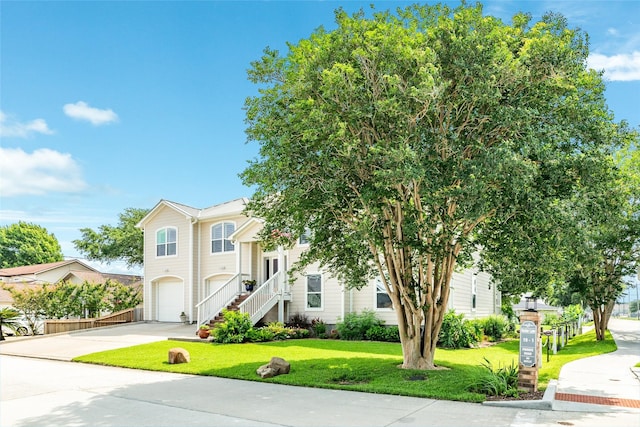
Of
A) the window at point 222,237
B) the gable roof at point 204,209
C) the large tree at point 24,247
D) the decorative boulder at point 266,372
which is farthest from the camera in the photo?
the large tree at point 24,247

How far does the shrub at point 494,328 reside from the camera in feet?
77.2

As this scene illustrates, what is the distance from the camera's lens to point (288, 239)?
1402 cm

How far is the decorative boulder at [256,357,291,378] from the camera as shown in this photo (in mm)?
12836

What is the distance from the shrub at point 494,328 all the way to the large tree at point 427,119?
Answer: 12520 millimetres

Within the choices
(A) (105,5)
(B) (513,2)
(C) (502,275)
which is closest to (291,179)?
(C) (502,275)

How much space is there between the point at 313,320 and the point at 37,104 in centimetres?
1479

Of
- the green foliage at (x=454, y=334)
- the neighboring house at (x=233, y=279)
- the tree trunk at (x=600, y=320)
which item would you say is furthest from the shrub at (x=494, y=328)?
the green foliage at (x=454, y=334)

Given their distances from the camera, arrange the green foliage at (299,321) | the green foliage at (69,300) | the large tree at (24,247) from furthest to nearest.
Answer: the large tree at (24,247), the green foliage at (69,300), the green foliage at (299,321)

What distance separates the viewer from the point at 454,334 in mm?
19359

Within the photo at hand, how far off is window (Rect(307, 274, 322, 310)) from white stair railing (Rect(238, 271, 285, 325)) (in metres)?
1.24

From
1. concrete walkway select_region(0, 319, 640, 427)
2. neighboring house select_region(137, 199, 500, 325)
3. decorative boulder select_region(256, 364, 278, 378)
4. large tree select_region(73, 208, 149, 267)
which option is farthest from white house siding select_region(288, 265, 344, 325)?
large tree select_region(73, 208, 149, 267)

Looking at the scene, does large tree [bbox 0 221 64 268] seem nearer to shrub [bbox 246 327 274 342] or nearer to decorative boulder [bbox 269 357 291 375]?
shrub [bbox 246 327 274 342]

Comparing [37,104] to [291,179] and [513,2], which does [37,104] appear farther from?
[513,2]

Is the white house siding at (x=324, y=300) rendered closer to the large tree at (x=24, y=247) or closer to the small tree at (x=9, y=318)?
the small tree at (x=9, y=318)
